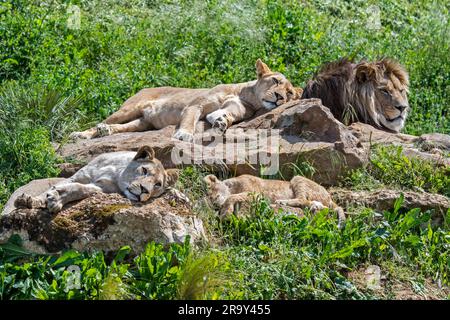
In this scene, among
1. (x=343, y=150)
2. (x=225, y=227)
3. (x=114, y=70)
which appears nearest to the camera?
(x=225, y=227)

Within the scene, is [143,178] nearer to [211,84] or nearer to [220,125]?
[220,125]

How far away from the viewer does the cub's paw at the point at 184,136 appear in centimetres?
1088

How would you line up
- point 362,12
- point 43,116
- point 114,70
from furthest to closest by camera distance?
point 362,12
point 114,70
point 43,116

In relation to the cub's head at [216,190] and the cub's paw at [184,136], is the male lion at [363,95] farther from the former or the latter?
the cub's head at [216,190]

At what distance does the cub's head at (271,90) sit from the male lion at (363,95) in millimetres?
236

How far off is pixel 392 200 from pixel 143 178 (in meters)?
2.54

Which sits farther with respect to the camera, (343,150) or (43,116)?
(43,116)

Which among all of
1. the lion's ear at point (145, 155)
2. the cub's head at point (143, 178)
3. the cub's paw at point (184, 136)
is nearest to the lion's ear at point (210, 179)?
the cub's head at point (143, 178)

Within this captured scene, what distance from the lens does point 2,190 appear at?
10.5 m

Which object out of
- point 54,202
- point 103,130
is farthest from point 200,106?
point 54,202

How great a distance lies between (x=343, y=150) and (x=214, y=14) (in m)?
6.09

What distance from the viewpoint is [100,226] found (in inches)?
337

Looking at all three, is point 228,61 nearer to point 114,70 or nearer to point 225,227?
point 114,70

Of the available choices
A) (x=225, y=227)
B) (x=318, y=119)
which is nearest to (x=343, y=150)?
(x=318, y=119)
